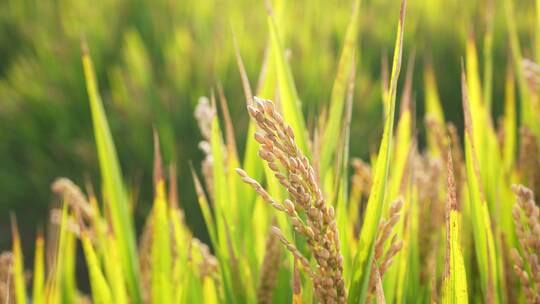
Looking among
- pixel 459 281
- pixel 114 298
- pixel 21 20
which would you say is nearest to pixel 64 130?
pixel 21 20

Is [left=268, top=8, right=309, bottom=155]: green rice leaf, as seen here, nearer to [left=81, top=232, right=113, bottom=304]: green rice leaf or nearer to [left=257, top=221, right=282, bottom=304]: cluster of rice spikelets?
[left=257, top=221, right=282, bottom=304]: cluster of rice spikelets

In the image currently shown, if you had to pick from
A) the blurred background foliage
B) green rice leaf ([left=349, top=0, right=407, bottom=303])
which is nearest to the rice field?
green rice leaf ([left=349, top=0, right=407, bottom=303])

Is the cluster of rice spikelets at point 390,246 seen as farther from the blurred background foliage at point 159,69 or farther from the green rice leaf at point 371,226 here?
the blurred background foliage at point 159,69

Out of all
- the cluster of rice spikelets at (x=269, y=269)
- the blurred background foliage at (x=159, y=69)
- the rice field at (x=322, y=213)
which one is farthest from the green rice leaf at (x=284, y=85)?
the blurred background foliage at (x=159, y=69)

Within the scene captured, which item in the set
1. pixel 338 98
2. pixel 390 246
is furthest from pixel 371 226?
pixel 338 98

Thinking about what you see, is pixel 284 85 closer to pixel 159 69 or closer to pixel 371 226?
pixel 371 226
